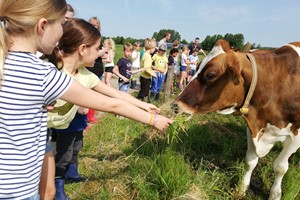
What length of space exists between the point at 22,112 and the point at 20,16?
1.41ft

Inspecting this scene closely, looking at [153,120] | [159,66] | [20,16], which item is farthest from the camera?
[159,66]

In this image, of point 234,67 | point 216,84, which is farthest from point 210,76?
point 234,67

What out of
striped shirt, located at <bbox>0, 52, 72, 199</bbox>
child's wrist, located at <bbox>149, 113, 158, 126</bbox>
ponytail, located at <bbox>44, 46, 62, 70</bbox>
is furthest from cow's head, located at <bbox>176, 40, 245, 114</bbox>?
striped shirt, located at <bbox>0, 52, 72, 199</bbox>

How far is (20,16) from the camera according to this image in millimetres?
1394

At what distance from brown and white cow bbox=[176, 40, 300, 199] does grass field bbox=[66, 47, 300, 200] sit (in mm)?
257

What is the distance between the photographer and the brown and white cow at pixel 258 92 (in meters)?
2.93

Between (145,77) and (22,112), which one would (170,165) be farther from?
(145,77)

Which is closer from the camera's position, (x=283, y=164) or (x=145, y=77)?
(x=283, y=164)

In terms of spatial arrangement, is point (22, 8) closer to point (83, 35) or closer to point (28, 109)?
point (28, 109)

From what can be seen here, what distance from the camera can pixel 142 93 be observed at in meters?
7.06

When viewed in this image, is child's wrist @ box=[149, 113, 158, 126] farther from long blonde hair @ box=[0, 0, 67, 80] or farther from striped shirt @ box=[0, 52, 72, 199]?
long blonde hair @ box=[0, 0, 67, 80]

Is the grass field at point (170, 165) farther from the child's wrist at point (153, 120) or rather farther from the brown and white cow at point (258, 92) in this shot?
the child's wrist at point (153, 120)

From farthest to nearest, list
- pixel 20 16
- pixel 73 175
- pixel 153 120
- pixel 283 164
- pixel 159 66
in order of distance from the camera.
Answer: pixel 159 66
pixel 73 175
pixel 283 164
pixel 153 120
pixel 20 16

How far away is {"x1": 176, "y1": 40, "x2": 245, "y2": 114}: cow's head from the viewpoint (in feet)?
9.44
